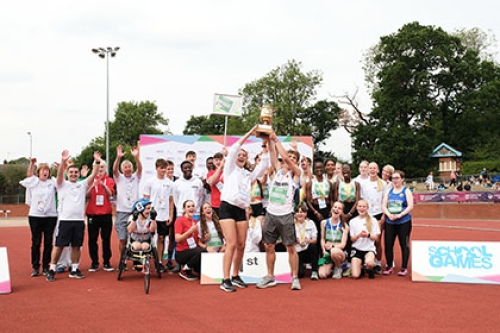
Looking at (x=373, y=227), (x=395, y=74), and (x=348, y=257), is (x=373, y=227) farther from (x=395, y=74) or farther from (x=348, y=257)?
(x=395, y=74)

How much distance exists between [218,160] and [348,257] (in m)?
2.86

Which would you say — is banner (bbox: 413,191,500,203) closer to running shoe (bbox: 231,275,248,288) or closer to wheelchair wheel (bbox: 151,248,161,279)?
running shoe (bbox: 231,275,248,288)

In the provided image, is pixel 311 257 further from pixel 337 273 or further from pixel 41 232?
pixel 41 232

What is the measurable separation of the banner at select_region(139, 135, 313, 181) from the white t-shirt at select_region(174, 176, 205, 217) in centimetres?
647

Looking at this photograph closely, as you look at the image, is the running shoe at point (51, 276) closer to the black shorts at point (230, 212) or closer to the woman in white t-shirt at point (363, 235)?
the black shorts at point (230, 212)

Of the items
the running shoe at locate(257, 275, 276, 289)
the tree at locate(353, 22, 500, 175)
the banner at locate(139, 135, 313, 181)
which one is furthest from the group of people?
the tree at locate(353, 22, 500, 175)

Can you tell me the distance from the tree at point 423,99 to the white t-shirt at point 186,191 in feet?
115

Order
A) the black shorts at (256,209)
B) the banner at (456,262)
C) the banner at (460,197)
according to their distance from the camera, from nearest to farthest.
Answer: the banner at (456,262)
the black shorts at (256,209)
the banner at (460,197)

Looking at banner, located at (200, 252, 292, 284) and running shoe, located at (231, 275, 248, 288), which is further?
banner, located at (200, 252, 292, 284)

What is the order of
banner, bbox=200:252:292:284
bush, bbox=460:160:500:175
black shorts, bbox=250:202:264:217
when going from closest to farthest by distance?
banner, bbox=200:252:292:284 → black shorts, bbox=250:202:264:217 → bush, bbox=460:160:500:175

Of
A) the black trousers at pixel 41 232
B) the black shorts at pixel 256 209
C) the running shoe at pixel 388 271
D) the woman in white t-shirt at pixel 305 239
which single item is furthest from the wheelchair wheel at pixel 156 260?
the running shoe at pixel 388 271

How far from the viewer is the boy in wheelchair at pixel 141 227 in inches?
307

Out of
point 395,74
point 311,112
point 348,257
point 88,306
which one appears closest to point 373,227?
point 348,257

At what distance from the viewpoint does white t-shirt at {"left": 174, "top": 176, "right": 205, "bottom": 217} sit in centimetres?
862
